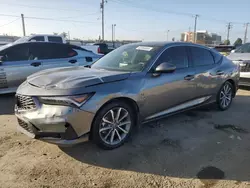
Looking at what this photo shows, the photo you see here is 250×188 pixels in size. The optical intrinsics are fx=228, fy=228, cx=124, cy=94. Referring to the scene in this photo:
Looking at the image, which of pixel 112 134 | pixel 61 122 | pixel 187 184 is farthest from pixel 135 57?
pixel 187 184

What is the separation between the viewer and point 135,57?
3.97m

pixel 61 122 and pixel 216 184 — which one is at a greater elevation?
pixel 61 122

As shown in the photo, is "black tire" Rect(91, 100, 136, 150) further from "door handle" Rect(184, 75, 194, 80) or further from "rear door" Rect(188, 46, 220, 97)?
"rear door" Rect(188, 46, 220, 97)

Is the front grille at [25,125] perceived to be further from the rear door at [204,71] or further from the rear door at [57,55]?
the rear door at [57,55]

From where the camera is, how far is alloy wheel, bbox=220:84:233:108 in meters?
5.25

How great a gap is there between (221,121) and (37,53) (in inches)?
198

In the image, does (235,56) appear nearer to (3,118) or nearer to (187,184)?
(187,184)

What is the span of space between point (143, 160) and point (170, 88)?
1.36m

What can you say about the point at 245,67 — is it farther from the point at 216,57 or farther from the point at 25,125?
the point at 25,125

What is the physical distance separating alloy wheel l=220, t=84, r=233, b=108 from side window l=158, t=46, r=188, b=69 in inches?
61.1

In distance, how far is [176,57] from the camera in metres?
4.13

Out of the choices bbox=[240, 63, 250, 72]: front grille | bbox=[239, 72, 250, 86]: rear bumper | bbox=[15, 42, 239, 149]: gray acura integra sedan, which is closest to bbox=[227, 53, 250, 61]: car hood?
bbox=[240, 63, 250, 72]: front grille

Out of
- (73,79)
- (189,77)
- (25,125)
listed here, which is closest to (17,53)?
(25,125)

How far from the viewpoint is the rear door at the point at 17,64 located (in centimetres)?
570
